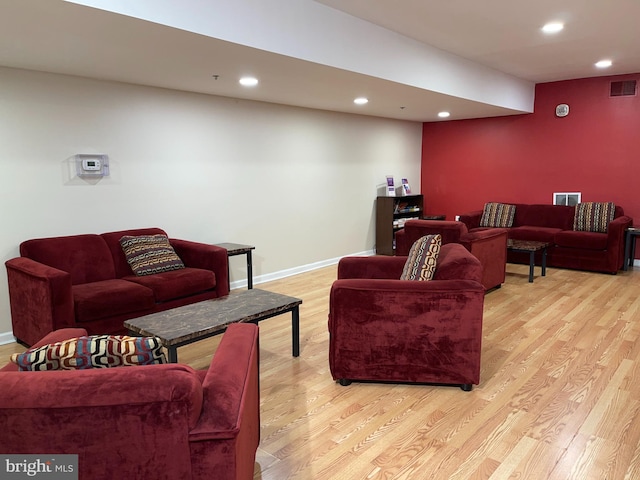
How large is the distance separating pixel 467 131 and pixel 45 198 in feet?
19.8

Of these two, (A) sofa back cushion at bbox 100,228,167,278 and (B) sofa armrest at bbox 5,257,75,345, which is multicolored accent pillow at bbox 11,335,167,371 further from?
(A) sofa back cushion at bbox 100,228,167,278

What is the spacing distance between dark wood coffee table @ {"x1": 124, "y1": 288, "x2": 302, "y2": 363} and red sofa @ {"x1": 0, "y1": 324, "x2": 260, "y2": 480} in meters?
1.10

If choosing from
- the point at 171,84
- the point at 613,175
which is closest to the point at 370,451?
the point at 171,84

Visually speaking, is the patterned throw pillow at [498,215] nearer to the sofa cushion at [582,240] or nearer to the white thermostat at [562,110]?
the sofa cushion at [582,240]

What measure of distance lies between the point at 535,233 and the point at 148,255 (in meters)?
4.77

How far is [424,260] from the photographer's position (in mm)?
2893

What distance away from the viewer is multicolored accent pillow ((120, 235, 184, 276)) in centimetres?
397

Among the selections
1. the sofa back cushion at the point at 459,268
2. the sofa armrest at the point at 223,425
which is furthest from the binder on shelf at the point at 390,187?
the sofa armrest at the point at 223,425

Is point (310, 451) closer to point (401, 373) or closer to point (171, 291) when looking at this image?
point (401, 373)

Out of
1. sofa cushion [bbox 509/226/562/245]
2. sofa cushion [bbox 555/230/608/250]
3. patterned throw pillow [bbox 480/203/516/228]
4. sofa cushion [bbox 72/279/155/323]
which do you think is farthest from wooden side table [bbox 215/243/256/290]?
sofa cushion [bbox 555/230/608/250]

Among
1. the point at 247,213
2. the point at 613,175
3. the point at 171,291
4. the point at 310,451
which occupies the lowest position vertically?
the point at 310,451

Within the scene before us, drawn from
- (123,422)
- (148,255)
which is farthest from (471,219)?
(123,422)

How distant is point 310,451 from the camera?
2215 millimetres

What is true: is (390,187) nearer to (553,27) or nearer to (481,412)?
(553,27)
